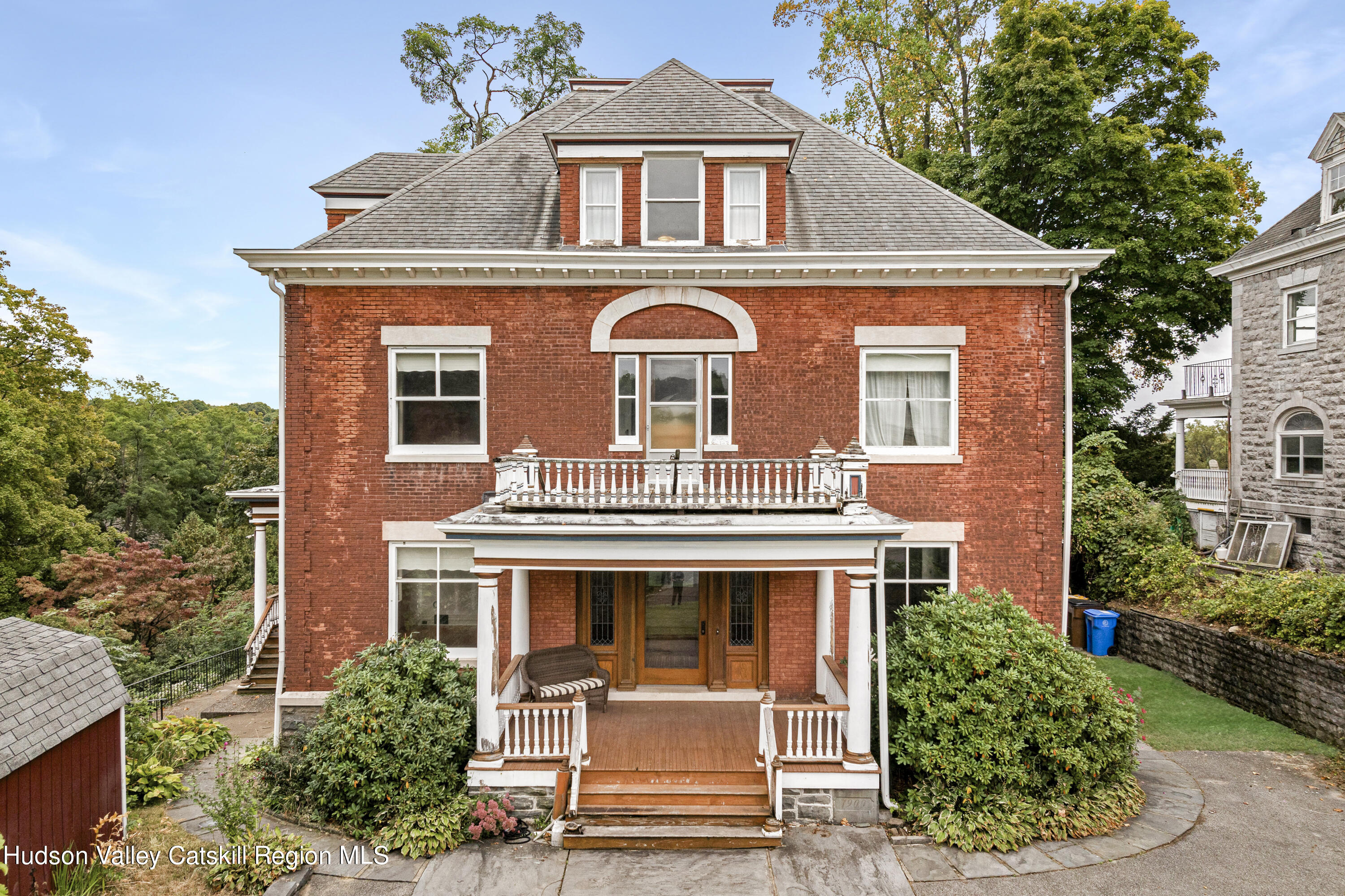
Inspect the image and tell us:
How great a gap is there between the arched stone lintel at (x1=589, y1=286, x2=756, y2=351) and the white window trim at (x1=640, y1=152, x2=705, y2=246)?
3.20ft

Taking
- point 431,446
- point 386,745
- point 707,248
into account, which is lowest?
point 386,745

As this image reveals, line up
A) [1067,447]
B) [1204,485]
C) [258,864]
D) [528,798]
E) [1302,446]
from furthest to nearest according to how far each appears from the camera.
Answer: [1204,485] < [1302,446] < [1067,447] < [528,798] < [258,864]

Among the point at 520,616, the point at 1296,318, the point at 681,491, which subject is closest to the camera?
the point at 681,491

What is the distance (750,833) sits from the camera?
298 inches

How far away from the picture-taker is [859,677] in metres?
8.18

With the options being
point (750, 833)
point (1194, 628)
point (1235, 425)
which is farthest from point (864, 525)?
point (1235, 425)

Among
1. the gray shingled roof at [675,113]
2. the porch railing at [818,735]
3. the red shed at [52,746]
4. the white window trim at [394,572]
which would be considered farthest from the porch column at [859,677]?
the red shed at [52,746]

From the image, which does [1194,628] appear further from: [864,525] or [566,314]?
[566,314]

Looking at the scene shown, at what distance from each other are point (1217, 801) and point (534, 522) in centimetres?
1038

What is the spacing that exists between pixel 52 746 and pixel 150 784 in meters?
3.00

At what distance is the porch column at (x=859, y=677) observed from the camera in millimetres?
8094

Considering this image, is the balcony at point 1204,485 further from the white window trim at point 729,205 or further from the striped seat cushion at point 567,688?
the striped seat cushion at point 567,688

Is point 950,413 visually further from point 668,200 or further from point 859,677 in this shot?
point 668,200

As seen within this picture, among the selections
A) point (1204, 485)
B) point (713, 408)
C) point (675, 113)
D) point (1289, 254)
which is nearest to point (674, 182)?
point (675, 113)
